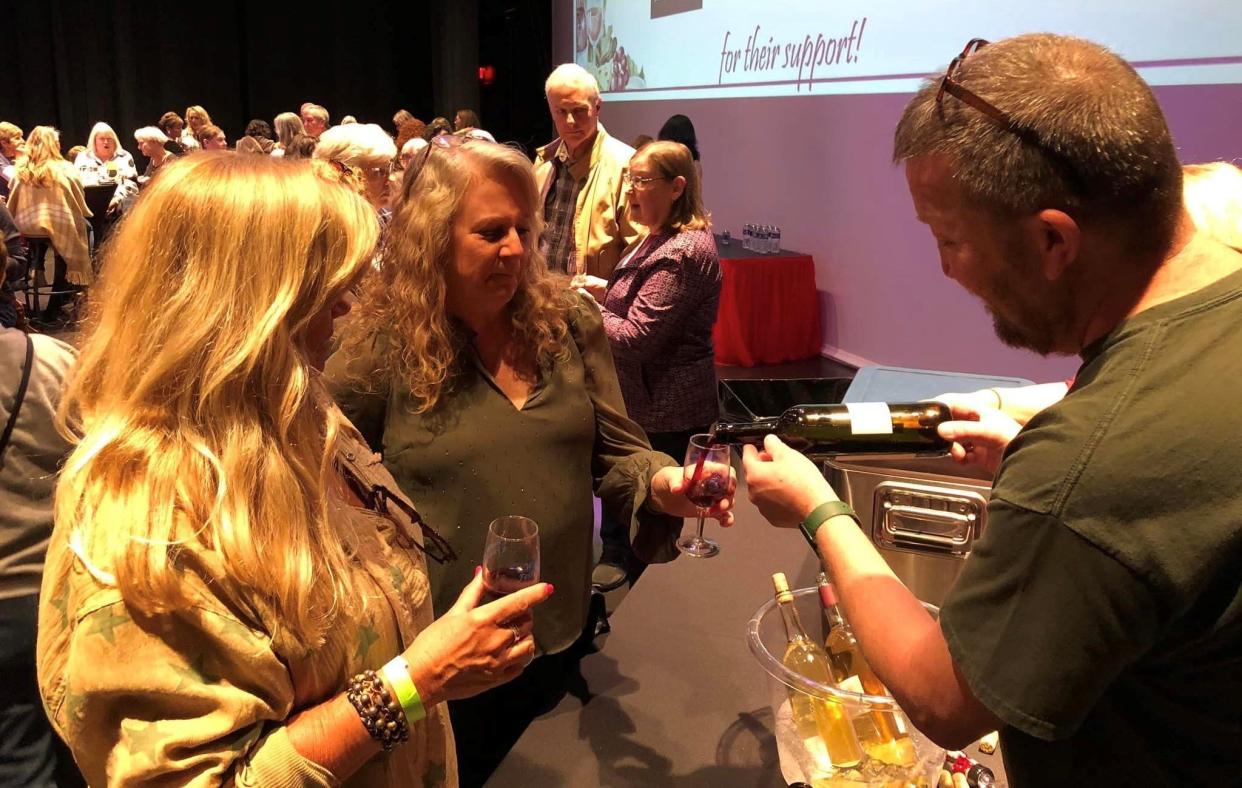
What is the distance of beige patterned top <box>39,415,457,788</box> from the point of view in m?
0.87

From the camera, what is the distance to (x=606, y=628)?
215 cm

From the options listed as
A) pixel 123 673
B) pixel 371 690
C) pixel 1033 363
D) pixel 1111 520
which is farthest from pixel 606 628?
pixel 1033 363

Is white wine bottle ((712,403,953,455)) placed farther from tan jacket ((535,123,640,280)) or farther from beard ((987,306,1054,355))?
tan jacket ((535,123,640,280))

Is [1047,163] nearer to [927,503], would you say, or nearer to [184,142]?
[927,503]

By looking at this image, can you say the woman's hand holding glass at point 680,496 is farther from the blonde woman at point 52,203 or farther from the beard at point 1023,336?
the blonde woman at point 52,203

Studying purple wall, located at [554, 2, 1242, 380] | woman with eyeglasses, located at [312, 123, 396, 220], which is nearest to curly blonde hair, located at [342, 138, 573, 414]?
woman with eyeglasses, located at [312, 123, 396, 220]

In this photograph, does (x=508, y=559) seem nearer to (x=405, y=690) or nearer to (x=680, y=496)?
(x=405, y=690)

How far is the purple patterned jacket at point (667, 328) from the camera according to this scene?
295 cm

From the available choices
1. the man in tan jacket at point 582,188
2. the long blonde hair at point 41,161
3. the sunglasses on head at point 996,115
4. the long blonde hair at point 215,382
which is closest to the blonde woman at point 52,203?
the long blonde hair at point 41,161

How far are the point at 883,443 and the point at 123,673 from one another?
3.76 ft

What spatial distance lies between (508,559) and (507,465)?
1.58ft

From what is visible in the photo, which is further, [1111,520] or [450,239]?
[450,239]

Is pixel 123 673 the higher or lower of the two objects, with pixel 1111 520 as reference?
lower

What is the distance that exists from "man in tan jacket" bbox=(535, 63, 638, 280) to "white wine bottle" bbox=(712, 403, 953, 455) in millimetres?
2407
